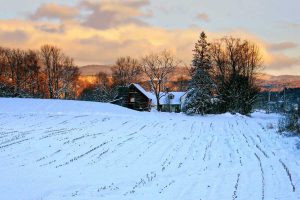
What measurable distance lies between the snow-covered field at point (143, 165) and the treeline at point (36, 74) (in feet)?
164

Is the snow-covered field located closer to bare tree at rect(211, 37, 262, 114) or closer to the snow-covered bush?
the snow-covered bush

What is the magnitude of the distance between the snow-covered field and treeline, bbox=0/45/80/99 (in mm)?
49949

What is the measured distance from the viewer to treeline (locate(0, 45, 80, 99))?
7756 centimetres

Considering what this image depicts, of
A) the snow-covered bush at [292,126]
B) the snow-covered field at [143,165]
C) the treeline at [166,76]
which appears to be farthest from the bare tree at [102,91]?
the snow-covered field at [143,165]

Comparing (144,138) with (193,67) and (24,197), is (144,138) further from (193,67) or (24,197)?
(193,67)

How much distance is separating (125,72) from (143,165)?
8800 centimetres

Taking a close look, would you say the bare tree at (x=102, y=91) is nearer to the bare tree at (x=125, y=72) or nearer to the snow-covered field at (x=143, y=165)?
the bare tree at (x=125, y=72)

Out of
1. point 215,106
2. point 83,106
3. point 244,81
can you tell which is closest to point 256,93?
point 244,81

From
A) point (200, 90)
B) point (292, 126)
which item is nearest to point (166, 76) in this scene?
point (200, 90)

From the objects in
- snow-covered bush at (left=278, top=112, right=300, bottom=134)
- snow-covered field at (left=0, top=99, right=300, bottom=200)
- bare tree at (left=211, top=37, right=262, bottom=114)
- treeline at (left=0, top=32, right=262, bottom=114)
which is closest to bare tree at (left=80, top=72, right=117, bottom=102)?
treeline at (left=0, top=32, right=262, bottom=114)

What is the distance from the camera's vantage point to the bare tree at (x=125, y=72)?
339 ft

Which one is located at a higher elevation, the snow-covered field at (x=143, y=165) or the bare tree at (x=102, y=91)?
the bare tree at (x=102, y=91)

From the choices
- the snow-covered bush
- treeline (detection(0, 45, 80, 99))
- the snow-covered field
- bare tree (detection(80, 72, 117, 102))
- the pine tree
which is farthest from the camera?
bare tree (detection(80, 72, 117, 102))

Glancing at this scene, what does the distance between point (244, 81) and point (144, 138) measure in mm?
45901
